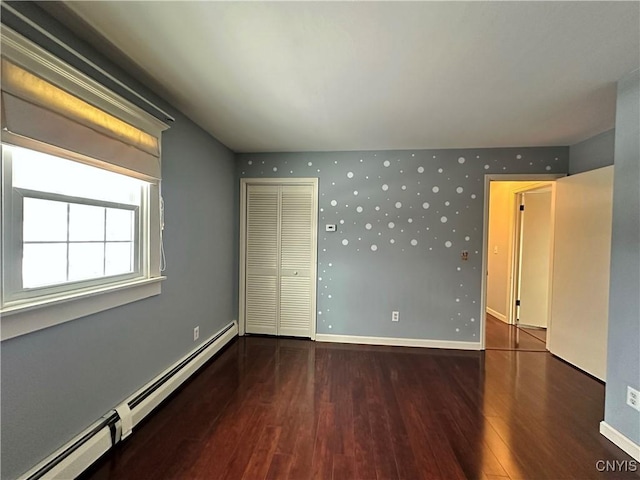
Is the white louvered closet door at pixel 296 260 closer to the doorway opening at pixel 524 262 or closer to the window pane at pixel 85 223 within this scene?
Answer: the window pane at pixel 85 223

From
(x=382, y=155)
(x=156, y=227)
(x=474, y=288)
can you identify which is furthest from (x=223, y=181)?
(x=474, y=288)

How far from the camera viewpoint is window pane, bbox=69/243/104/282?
1.56 meters

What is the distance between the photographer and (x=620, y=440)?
1.78m

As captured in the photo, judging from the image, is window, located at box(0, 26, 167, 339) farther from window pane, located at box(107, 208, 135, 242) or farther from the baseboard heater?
the baseboard heater

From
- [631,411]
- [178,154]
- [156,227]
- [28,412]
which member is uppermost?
[178,154]

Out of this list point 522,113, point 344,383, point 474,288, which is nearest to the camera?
point 522,113

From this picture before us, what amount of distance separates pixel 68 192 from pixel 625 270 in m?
3.40

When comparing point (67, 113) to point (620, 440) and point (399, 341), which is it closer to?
point (399, 341)

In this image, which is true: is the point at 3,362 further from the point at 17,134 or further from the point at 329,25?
the point at 329,25

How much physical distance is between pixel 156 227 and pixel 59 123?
919 millimetres

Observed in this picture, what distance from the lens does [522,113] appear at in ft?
7.64

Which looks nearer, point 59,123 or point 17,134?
point 17,134

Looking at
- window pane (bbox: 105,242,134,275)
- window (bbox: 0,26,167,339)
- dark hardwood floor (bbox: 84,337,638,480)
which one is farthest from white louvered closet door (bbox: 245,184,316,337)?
window pane (bbox: 105,242,134,275)

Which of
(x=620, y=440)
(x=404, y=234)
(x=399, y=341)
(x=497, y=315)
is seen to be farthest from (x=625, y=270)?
(x=497, y=315)
